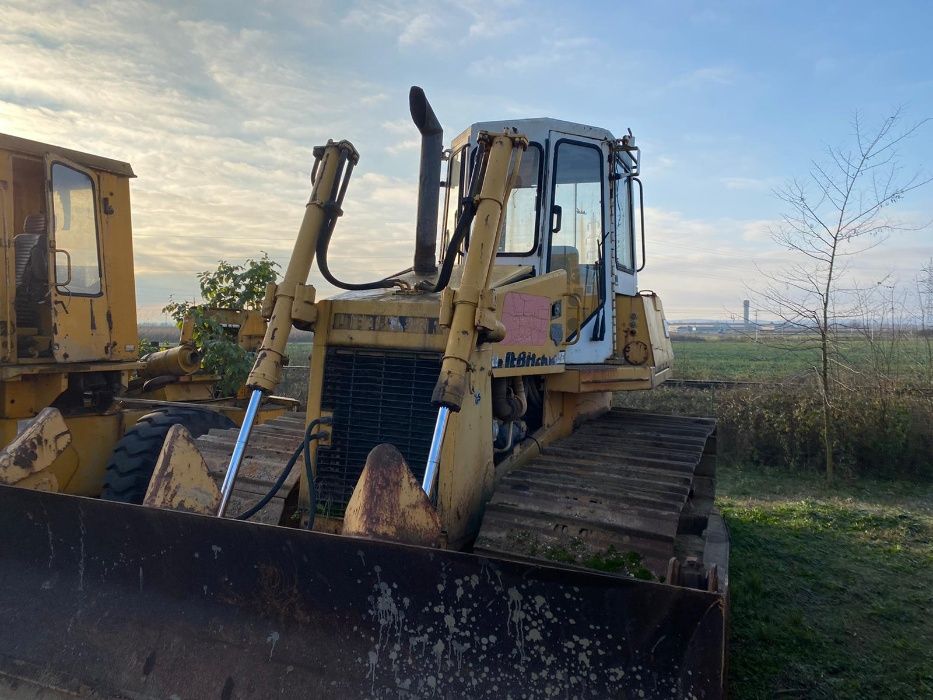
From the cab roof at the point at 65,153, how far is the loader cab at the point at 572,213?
2.72 meters

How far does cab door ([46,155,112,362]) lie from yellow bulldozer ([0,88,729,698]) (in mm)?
1546

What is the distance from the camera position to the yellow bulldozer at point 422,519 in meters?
2.68

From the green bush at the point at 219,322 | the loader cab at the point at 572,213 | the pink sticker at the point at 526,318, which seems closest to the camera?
the pink sticker at the point at 526,318

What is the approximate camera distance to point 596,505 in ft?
12.2

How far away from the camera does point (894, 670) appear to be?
168 inches

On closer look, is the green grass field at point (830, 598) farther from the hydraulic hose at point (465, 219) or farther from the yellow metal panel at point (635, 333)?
the hydraulic hose at point (465, 219)

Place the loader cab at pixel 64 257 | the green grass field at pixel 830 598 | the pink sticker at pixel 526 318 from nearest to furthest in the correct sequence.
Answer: the pink sticker at pixel 526 318, the green grass field at pixel 830 598, the loader cab at pixel 64 257

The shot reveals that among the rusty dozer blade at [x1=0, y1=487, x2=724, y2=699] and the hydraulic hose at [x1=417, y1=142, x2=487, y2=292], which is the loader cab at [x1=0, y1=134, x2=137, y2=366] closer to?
the rusty dozer blade at [x1=0, y1=487, x2=724, y2=699]

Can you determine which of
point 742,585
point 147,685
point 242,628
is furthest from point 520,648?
point 742,585

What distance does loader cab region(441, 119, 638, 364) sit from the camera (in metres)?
5.08

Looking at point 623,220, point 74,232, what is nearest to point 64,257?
point 74,232

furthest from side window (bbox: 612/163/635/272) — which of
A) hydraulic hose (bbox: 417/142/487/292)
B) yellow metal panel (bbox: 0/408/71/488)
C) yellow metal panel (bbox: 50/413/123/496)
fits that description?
yellow metal panel (bbox: 50/413/123/496)

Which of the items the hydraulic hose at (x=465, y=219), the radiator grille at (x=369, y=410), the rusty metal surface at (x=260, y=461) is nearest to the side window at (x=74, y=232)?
the rusty metal surface at (x=260, y=461)

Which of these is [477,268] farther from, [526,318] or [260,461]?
[260,461]
